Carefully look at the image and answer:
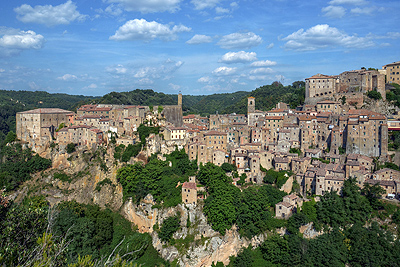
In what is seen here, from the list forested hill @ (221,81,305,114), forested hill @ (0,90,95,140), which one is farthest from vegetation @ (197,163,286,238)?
forested hill @ (0,90,95,140)

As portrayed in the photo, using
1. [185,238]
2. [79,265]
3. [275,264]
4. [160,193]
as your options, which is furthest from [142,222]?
[79,265]

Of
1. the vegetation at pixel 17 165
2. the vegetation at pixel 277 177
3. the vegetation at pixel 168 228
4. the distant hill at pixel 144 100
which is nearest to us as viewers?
the vegetation at pixel 168 228

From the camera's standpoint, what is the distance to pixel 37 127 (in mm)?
52188

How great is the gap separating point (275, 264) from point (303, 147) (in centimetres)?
1849

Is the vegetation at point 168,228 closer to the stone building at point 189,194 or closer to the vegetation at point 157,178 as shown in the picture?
the vegetation at point 157,178

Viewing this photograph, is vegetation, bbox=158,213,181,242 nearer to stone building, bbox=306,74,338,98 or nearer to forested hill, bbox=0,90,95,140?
stone building, bbox=306,74,338,98

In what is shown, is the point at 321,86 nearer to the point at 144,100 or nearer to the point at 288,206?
the point at 288,206

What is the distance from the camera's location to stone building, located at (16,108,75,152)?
169 ft

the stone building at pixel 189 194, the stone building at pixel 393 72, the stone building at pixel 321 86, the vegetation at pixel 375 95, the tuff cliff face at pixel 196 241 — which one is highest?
the stone building at pixel 393 72

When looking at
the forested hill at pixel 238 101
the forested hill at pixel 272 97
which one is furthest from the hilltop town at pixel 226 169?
the forested hill at pixel 238 101

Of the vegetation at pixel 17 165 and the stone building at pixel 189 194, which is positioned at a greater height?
the vegetation at pixel 17 165

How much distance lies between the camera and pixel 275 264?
111 ft

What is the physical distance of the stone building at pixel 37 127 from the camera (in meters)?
51.4

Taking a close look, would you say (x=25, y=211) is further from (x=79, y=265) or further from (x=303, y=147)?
(x=303, y=147)
